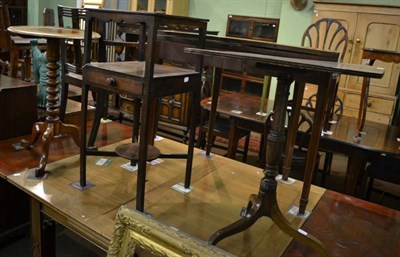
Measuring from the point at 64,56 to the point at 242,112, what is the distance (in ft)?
4.63

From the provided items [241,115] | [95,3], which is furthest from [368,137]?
[95,3]

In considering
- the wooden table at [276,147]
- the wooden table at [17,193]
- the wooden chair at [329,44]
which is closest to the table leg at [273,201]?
the wooden table at [276,147]

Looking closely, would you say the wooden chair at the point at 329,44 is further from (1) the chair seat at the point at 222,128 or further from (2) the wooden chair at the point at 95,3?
(2) the wooden chair at the point at 95,3

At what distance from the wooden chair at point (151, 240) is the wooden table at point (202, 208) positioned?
1.39ft

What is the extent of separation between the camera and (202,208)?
1716 mm

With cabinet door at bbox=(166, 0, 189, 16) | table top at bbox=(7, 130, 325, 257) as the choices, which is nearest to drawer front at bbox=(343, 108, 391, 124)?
table top at bbox=(7, 130, 325, 257)

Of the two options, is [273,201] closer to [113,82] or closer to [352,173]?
[113,82]

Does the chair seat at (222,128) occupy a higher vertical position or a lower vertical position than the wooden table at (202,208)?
higher

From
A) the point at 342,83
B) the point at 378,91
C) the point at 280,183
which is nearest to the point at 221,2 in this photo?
the point at 342,83

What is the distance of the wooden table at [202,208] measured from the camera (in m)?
1.50

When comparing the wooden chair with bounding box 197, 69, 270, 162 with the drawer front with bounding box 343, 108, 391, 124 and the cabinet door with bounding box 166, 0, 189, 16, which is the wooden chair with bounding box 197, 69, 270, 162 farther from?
the cabinet door with bounding box 166, 0, 189, 16

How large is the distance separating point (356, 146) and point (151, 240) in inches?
72.3

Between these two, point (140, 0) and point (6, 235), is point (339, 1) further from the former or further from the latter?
point (6, 235)

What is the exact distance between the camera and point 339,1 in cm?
405
